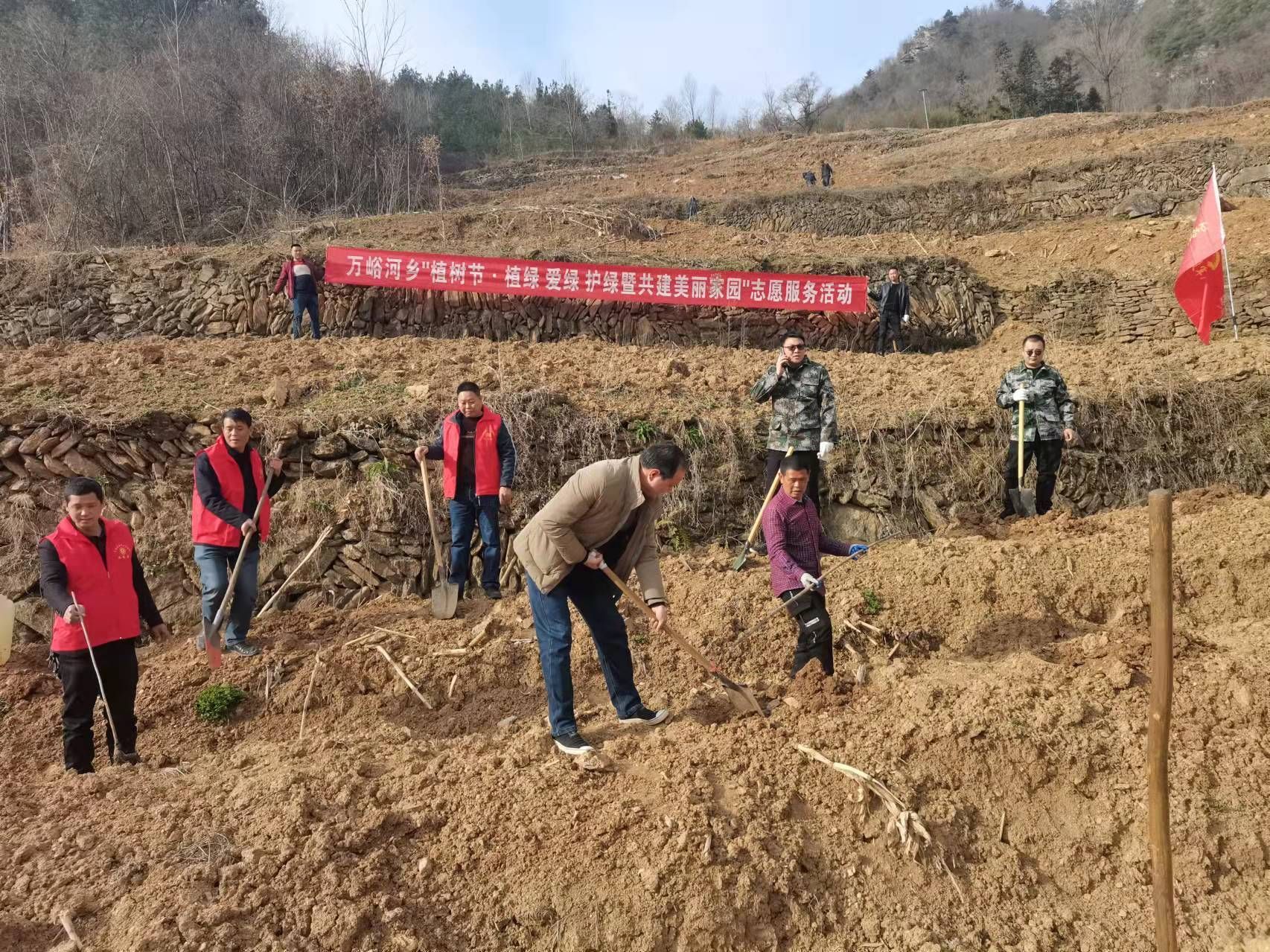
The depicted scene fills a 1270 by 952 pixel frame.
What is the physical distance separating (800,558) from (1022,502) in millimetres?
3264

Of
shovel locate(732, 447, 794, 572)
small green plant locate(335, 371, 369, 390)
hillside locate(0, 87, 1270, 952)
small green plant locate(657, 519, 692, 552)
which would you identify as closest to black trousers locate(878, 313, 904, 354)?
hillside locate(0, 87, 1270, 952)

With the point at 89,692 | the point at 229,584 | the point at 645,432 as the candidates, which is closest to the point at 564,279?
the point at 645,432

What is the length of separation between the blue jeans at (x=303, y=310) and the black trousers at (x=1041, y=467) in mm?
8220

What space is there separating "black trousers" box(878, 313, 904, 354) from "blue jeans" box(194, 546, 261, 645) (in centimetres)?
912

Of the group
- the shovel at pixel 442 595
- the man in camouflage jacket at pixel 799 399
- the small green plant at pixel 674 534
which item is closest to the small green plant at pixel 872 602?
the man in camouflage jacket at pixel 799 399

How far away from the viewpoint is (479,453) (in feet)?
18.5

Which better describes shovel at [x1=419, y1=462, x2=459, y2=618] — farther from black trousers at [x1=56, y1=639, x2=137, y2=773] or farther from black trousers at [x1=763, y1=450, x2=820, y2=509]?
black trousers at [x1=763, y1=450, x2=820, y2=509]

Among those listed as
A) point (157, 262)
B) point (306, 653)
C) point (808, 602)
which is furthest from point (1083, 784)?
point (157, 262)

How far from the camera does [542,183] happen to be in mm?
25531

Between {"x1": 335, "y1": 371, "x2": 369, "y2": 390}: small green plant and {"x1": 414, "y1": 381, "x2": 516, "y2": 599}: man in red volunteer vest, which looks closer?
{"x1": 414, "y1": 381, "x2": 516, "y2": 599}: man in red volunteer vest

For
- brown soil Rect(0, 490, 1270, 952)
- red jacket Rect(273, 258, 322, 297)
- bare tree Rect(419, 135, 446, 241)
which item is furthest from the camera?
bare tree Rect(419, 135, 446, 241)

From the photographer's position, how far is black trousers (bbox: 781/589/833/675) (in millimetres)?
4219

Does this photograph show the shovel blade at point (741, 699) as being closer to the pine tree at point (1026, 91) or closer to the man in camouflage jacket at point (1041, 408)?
the man in camouflage jacket at point (1041, 408)

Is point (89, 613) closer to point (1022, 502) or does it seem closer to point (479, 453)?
point (479, 453)
